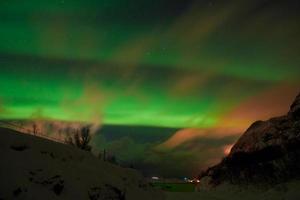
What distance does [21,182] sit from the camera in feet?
21.0

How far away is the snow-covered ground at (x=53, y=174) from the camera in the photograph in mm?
6441

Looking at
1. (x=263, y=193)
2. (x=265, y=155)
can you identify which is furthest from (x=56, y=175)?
(x=265, y=155)

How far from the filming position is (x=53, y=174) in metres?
7.21

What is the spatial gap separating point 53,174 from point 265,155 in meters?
13.9

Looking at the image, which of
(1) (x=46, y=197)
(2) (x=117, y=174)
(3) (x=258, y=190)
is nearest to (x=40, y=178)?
(1) (x=46, y=197)

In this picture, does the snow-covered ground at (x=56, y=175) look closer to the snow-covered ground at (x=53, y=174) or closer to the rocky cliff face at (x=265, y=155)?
the snow-covered ground at (x=53, y=174)

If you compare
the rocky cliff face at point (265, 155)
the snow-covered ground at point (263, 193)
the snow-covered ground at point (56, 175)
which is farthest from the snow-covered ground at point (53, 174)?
the rocky cliff face at point (265, 155)

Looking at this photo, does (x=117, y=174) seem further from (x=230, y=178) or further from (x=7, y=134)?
(x=230, y=178)

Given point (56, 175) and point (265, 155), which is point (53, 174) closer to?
point (56, 175)

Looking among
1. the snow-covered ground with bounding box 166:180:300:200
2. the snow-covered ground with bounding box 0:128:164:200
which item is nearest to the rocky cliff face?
the snow-covered ground with bounding box 166:180:300:200

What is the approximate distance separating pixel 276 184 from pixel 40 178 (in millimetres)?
12830

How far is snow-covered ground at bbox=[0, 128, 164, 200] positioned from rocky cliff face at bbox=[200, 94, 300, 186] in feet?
33.4

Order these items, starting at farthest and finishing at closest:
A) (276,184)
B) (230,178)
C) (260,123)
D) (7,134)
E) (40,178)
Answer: (260,123) → (230,178) → (276,184) → (7,134) → (40,178)

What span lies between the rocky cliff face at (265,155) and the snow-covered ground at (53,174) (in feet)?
33.4
